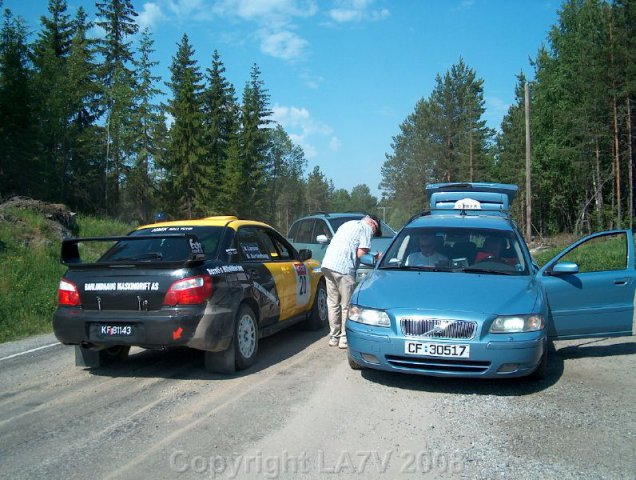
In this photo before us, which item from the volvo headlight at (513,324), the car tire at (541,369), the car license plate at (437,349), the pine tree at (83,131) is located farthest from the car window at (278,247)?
the pine tree at (83,131)

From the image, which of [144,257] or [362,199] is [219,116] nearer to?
[144,257]

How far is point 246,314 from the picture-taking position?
6031 mm

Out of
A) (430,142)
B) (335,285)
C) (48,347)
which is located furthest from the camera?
(430,142)

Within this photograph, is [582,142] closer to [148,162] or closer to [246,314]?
[148,162]

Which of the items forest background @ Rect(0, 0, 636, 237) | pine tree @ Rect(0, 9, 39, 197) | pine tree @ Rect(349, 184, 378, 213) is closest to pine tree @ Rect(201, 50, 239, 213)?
forest background @ Rect(0, 0, 636, 237)

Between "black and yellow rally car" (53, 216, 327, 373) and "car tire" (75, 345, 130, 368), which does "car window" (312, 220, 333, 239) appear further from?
"car tire" (75, 345, 130, 368)

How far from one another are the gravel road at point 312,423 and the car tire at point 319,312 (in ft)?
6.12

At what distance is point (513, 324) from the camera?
4.86 metres

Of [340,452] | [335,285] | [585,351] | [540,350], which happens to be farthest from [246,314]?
→ [585,351]

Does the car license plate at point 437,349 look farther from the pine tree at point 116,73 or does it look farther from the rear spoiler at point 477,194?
the pine tree at point 116,73

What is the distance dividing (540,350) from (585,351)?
234 centimetres

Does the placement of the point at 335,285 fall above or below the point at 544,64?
below

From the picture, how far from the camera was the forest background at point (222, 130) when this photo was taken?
A: 3359cm

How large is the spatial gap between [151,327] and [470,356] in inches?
119
